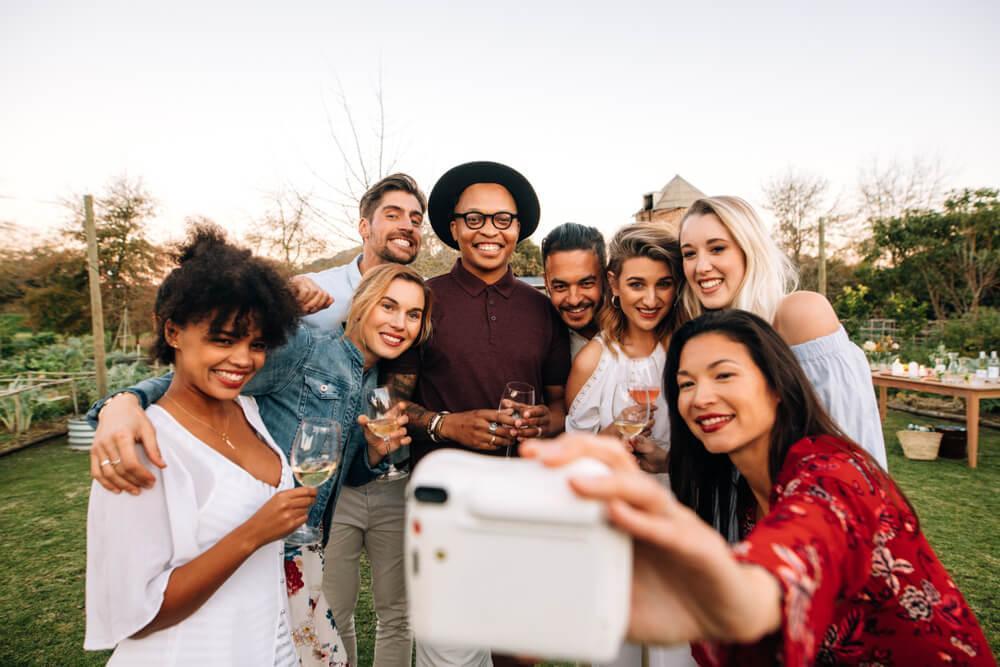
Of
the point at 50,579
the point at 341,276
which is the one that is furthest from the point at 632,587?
the point at 50,579

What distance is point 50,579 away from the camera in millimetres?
4668

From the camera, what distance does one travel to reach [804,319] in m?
2.23

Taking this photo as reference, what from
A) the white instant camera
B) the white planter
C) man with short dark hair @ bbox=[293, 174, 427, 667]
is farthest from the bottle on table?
the white planter

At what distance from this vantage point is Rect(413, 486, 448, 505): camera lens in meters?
0.78

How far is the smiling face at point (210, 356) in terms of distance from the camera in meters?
1.78

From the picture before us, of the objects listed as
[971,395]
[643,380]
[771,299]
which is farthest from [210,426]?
[971,395]

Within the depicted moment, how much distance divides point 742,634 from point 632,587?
0.65ft

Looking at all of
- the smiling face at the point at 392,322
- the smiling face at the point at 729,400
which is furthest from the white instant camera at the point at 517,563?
the smiling face at the point at 392,322

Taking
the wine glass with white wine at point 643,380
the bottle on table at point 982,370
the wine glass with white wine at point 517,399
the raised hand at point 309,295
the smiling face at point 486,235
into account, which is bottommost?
the bottle on table at point 982,370

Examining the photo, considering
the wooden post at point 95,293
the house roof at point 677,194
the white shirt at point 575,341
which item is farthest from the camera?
the house roof at point 677,194

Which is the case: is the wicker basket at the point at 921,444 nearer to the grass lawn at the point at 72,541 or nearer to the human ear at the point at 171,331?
the grass lawn at the point at 72,541

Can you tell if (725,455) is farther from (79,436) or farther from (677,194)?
(677,194)

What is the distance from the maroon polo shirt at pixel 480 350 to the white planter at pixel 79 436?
899 cm

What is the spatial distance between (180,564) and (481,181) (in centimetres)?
244
